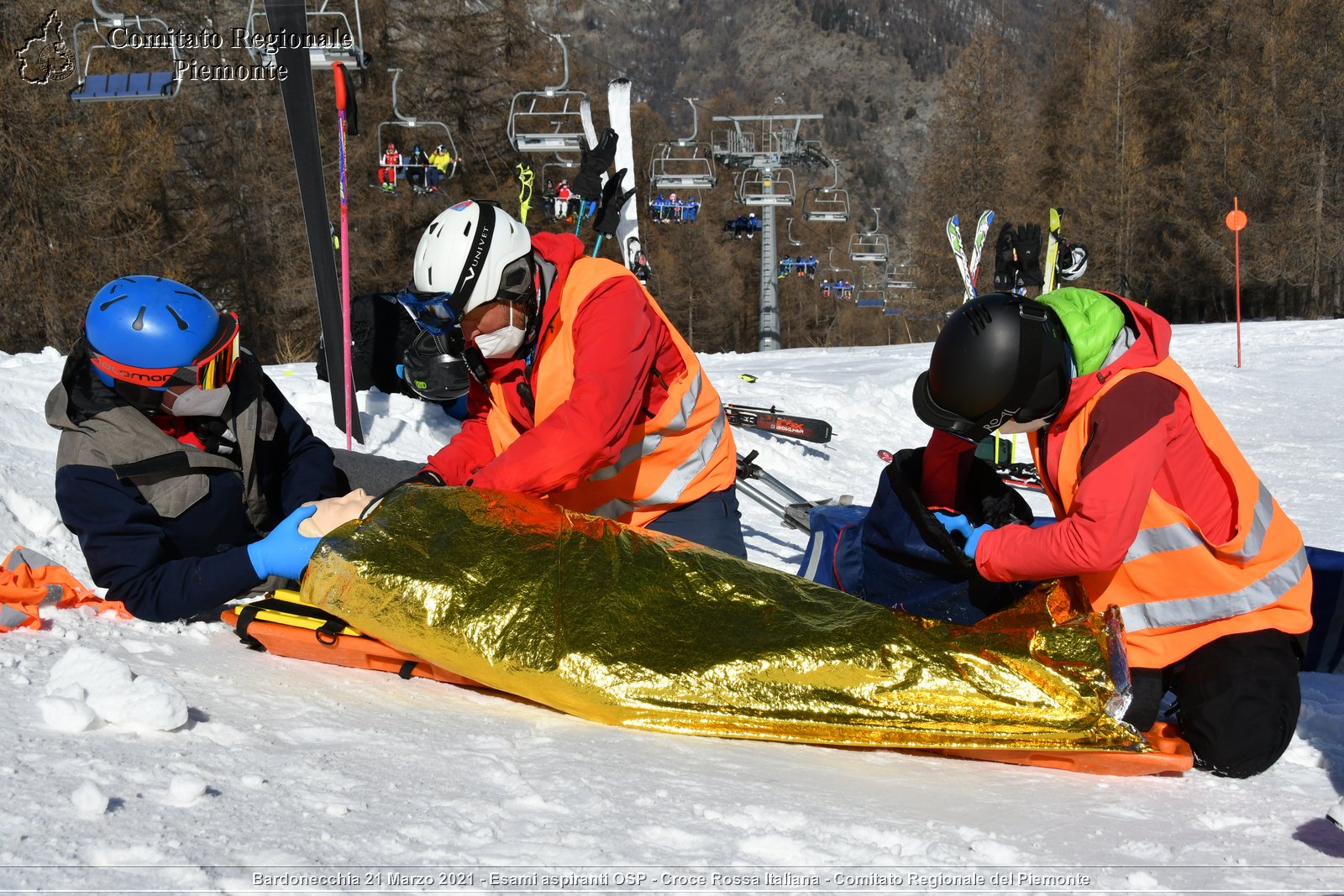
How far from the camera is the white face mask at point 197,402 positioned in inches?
114

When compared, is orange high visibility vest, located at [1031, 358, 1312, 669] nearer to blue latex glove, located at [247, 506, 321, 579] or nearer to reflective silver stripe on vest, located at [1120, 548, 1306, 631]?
reflective silver stripe on vest, located at [1120, 548, 1306, 631]

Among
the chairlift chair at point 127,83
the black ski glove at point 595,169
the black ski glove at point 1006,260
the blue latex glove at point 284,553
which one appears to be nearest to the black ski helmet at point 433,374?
the blue latex glove at point 284,553

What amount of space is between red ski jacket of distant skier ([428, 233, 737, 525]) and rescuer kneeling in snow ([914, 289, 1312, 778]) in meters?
0.78

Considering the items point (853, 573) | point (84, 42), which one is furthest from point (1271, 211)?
point (853, 573)

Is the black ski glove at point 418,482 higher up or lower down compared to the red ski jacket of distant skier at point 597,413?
lower down

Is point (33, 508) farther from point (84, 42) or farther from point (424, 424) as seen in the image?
point (84, 42)

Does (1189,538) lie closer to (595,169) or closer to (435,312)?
(435,312)

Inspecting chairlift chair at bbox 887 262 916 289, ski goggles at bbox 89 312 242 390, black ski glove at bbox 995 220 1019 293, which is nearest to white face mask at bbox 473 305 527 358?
ski goggles at bbox 89 312 242 390

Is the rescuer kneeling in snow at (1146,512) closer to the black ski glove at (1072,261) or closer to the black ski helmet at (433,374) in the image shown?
the black ski helmet at (433,374)

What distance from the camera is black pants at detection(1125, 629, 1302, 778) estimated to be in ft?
8.26

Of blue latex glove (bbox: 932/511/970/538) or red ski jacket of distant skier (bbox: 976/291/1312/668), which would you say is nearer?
red ski jacket of distant skier (bbox: 976/291/1312/668)

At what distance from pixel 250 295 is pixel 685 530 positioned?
20586 millimetres

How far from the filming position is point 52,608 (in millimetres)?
2764

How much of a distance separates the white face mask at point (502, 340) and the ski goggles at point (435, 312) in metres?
0.08
